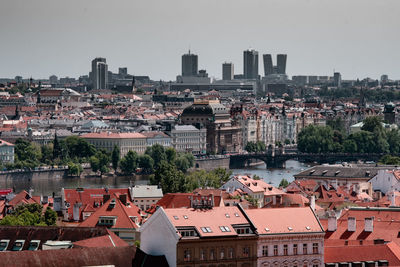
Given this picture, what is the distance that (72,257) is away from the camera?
31.5m

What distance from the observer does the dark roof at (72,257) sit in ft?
101

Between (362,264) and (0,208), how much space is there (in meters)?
21.9

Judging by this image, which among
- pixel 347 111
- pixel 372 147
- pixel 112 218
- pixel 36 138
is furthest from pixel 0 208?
pixel 347 111

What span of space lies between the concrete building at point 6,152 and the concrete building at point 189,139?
74.8 ft

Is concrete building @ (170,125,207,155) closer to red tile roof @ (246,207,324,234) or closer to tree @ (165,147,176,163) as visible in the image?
tree @ (165,147,176,163)

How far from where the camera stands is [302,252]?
1383 inches

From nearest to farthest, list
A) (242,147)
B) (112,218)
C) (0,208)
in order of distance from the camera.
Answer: (112,218)
(0,208)
(242,147)

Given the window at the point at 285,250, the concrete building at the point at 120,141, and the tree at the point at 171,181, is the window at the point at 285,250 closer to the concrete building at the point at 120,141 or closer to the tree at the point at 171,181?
the tree at the point at 171,181

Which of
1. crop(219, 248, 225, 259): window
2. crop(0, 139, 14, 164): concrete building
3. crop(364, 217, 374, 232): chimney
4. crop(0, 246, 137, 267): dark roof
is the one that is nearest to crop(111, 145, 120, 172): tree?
crop(0, 139, 14, 164): concrete building

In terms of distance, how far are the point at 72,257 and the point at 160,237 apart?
269cm

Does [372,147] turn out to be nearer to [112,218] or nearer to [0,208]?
[0,208]

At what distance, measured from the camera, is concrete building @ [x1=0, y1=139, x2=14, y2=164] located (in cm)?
12019

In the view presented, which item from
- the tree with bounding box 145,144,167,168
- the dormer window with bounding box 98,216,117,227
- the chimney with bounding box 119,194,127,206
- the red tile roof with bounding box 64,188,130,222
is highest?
the dormer window with bounding box 98,216,117,227

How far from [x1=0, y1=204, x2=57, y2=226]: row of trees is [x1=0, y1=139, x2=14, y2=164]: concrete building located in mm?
68209
